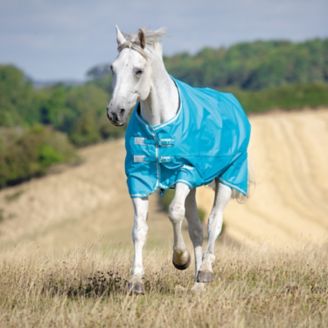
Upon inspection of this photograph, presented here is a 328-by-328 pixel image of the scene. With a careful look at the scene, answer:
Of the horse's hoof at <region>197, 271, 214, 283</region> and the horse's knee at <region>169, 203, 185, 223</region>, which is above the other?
the horse's knee at <region>169, 203, 185, 223</region>

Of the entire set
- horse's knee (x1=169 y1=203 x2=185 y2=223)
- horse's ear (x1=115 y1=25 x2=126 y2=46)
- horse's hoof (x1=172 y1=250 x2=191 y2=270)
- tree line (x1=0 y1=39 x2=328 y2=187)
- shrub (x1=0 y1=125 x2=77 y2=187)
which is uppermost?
tree line (x1=0 y1=39 x2=328 y2=187)

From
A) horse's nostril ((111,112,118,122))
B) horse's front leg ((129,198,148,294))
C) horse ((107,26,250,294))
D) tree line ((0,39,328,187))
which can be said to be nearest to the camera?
horse's nostril ((111,112,118,122))

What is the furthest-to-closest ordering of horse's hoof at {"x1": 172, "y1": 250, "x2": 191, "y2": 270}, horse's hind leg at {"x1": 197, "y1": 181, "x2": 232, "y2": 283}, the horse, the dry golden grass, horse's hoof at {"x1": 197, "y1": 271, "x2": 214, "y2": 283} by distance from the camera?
1. horse's hind leg at {"x1": 197, "y1": 181, "x2": 232, "y2": 283}
2. horse's hoof at {"x1": 172, "y1": 250, "x2": 191, "y2": 270}
3. horse's hoof at {"x1": 197, "y1": 271, "x2": 214, "y2": 283}
4. the horse
5. the dry golden grass

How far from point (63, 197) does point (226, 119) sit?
167 ft

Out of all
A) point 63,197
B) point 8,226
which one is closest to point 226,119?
point 8,226

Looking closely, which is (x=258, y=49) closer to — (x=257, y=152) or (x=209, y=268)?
(x=257, y=152)

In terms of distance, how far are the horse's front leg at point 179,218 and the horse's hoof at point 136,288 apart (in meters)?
0.66

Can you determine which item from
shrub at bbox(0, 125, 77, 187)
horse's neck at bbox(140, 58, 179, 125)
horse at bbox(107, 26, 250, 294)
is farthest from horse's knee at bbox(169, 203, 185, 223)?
shrub at bbox(0, 125, 77, 187)

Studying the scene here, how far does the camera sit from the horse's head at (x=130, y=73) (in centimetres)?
715

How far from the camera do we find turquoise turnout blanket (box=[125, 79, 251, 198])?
780 centimetres

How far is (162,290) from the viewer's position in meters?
8.05

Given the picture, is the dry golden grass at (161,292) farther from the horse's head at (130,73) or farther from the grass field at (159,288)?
the horse's head at (130,73)

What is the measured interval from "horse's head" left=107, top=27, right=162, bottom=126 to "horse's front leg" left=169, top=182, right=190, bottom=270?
0.90 meters

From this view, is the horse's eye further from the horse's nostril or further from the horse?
the horse's nostril
